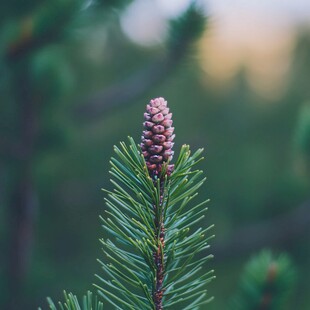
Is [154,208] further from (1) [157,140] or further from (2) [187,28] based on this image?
(2) [187,28]

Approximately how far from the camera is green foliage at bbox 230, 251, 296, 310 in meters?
0.92

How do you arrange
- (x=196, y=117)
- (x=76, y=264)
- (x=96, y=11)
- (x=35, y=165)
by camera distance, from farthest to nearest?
(x=196, y=117), (x=76, y=264), (x=35, y=165), (x=96, y=11)

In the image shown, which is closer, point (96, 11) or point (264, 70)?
point (96, 11)

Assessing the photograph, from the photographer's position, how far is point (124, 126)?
3.64 m

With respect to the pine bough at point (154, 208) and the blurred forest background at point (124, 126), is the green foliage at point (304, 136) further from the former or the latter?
the pine bough at point (154, 208)

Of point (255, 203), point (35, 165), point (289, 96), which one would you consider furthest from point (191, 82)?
point (35, 165)

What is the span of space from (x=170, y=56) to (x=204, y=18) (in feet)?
0.87

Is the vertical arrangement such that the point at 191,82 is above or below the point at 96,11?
above

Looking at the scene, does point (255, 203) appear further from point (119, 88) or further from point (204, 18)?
point (204, 18)

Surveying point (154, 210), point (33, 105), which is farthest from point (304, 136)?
point (33, 105)

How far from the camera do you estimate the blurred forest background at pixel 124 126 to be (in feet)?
5.29

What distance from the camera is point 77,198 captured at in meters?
3.02

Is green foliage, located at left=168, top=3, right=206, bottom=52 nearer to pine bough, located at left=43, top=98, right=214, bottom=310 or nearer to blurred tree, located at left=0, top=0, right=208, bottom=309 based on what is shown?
blurred tree, located at left=0, top=0, right=208, bottom=309

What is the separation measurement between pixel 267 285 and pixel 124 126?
2.77 metres
